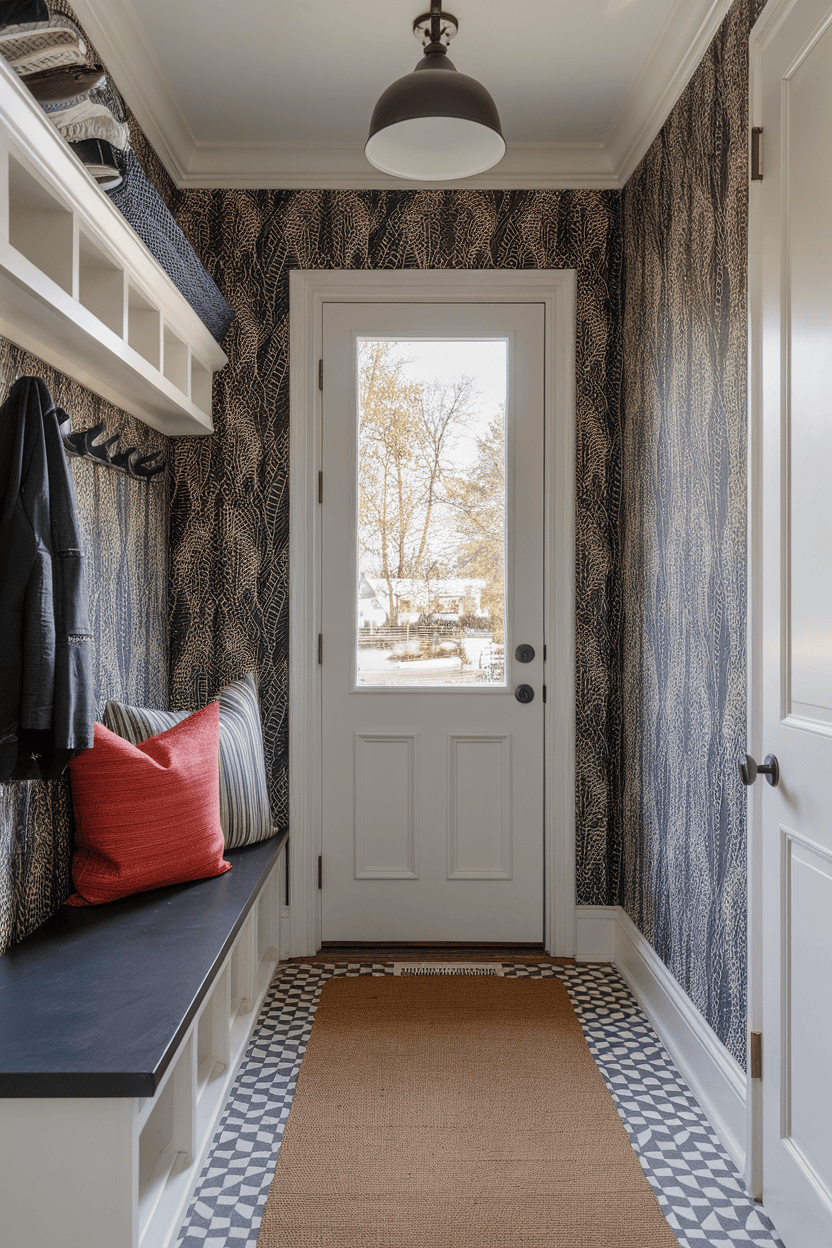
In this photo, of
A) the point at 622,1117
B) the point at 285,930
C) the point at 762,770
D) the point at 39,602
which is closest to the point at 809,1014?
the point at 762,770

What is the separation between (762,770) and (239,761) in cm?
146

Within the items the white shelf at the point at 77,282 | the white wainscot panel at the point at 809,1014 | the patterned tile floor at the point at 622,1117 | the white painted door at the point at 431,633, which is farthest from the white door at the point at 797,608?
the white shelf at the point at 77,282

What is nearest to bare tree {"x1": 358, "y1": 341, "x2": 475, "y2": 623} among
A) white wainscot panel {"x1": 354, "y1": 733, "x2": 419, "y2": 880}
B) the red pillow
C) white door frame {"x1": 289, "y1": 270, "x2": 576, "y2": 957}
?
white door frame {"x1": 289, "y1": 270, "x2": 576, "y2": 957}

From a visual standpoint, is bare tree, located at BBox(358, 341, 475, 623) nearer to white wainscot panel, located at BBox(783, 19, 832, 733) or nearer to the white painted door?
the white painted door

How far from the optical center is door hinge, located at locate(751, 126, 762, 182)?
1730 mm

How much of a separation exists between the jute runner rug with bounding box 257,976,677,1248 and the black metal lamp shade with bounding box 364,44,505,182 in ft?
7.12

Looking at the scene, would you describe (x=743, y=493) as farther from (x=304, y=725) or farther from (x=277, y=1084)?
(x=277, y=1084)

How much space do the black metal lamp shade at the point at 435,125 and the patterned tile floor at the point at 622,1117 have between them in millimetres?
2199

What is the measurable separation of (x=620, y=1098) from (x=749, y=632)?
1.16 meters

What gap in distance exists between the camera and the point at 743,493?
1825mm

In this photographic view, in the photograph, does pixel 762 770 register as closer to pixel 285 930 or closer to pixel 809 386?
pixel 809 386

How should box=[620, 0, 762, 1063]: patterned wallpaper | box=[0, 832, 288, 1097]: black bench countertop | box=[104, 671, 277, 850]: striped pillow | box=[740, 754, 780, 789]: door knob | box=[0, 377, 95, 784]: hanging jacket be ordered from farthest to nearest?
box=[104, 671, 277, 850]: striped pillow → box=[620, 0, 762, 1063]: patterned wallpaper → box=[740, 754, 780, 789]: door knob → box=[0, 377, 95, 784]: hanging jacket → box=[0, 832, 288, 1097]: black bench countertop

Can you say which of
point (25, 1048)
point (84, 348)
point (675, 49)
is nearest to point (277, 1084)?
point (25, 1048)

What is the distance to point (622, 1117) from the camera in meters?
1.95
